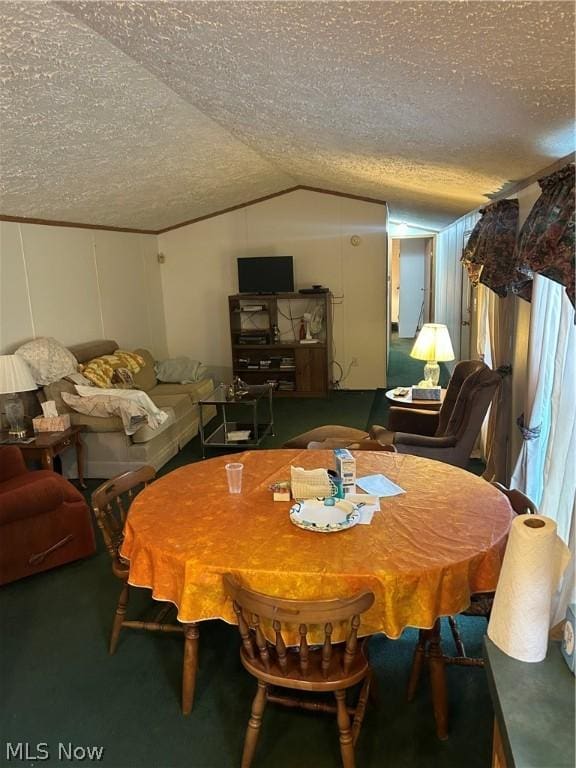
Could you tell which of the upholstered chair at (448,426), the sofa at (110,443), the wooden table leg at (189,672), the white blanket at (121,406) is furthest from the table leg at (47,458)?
the wooden table leg at (189,672)

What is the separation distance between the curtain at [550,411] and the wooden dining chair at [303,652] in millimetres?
1128

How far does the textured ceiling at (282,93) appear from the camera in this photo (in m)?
1.39

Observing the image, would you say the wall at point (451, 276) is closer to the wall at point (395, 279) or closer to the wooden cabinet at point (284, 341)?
the wooden cabinet at point (284, 341)

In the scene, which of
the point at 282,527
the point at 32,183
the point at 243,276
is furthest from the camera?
the point at 243,276

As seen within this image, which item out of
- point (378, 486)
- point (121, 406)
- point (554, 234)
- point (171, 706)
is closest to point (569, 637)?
point (378, 486)

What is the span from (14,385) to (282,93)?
264cm

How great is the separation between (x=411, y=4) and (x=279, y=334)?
6024 mm

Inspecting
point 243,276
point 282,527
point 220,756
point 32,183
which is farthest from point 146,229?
point 220,756

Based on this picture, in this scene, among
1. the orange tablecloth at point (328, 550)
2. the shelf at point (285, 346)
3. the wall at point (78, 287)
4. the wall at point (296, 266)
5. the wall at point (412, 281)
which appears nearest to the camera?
the orange tablecloth at point (328, 550)

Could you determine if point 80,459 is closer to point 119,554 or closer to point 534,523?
point 119,554

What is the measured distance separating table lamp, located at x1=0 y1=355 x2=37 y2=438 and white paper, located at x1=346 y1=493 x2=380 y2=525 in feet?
8.76

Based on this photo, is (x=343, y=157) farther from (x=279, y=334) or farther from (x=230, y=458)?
(x=279, y=334)

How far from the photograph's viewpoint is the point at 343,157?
3916 mm

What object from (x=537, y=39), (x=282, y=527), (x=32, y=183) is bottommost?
(x=282, y=527)
